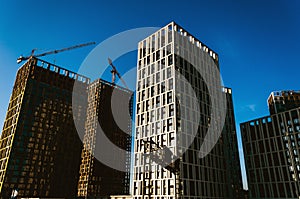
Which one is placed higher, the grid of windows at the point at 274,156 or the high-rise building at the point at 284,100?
the high-rise building at the point at 284,100

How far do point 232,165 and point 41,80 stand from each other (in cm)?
10945

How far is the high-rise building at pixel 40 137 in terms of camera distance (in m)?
112

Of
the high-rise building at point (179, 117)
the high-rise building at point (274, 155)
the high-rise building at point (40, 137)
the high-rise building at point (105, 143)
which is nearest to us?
the high-rise building at point (179, 117)

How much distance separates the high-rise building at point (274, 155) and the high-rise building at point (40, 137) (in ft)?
309

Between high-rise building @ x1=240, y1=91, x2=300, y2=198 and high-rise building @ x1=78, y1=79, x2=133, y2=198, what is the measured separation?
81.5m

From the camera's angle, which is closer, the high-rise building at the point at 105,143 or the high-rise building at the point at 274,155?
the high-rise building at the point at 274,155

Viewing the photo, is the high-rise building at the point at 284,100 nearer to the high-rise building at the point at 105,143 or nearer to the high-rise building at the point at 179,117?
the high-rise building at the point at 179,117

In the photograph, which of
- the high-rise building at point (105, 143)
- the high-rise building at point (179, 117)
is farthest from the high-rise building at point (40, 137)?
the high-rise building at point (179, 117)

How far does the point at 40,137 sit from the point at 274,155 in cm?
10890

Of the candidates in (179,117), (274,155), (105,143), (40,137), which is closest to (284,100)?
(274,155)

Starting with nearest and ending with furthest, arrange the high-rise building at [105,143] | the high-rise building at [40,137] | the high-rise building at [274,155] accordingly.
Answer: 1. the high-rise building at [274,155]
2. the high-rise building at [40,137]
3. the high-rise building at [105,143]

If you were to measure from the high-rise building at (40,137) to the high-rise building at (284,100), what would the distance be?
110600 mm

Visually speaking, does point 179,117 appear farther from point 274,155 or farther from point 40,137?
point 40,137

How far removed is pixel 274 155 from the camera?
79.0 meters
